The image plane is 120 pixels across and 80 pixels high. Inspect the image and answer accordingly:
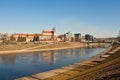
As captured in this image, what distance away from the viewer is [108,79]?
19.2m

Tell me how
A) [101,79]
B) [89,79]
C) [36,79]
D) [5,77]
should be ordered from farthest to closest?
[5,77], [36,79], [89,79], [101,79]

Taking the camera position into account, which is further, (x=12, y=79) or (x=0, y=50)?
(x=0, y=50)

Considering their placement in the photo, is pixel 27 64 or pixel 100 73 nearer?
pixel 100 73

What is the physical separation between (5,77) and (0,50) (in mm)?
71620

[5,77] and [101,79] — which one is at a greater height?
[101,79]

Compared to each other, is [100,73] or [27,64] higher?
[100,73]

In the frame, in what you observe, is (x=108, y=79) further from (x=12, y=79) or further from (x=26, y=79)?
(x=12, y=79)

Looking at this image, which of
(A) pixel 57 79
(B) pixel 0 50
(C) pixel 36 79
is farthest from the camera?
(B) pixel 0 50

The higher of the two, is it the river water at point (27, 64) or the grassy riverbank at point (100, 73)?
the grassy riverbank at point (100, 73)

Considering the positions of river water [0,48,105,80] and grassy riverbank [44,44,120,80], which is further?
river water [0,48,105,80]

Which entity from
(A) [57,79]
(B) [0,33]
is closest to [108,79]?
(A) [57,79]

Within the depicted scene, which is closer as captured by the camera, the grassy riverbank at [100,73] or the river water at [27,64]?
the grassy riverbank at [100,73]

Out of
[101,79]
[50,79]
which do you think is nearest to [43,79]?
[50,79]

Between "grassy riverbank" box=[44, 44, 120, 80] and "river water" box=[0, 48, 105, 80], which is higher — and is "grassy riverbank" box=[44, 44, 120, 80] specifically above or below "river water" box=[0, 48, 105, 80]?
above
